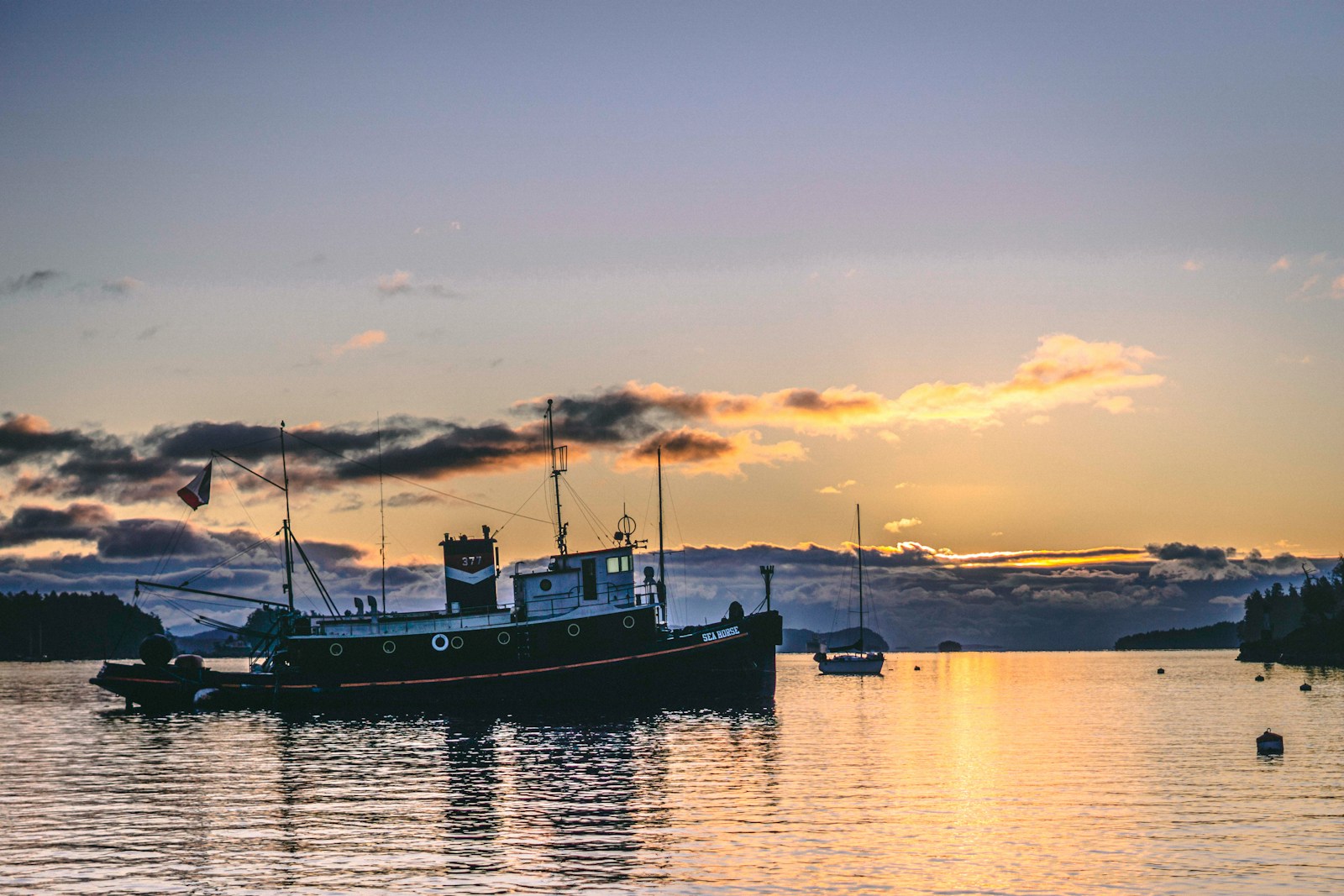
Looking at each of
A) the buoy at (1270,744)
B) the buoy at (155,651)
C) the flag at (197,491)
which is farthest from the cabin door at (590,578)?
the buoy at (1270,744)

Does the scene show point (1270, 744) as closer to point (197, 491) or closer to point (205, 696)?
point (197, 491)

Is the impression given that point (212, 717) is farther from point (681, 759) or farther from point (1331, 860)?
point (1331, 860)

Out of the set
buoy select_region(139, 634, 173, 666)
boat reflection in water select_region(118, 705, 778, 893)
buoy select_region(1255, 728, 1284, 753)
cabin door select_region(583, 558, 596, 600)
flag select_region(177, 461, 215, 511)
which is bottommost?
buoy select_region(1255, 728, 1284, 753)

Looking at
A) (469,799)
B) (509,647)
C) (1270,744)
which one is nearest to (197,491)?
(509,647)

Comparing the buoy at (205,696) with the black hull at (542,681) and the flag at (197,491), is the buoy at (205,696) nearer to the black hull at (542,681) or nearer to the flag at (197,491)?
the black hull at (542,681)

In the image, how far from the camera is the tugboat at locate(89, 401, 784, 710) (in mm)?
72000

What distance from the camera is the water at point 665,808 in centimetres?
2716

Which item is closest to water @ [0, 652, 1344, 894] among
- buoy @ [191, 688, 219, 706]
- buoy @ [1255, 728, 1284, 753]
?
buoy @ [1255, 728, 1284, 753]

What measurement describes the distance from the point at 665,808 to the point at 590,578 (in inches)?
1527

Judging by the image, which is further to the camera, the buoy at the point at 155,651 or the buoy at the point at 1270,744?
the buoy at the point at 155,651

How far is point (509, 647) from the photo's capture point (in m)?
73.1

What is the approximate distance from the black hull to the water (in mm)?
1788

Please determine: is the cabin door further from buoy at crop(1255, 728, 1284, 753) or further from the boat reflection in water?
buoy at crop(1255, 728, 1284, 753)

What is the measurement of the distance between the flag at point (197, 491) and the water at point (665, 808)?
1302cm
